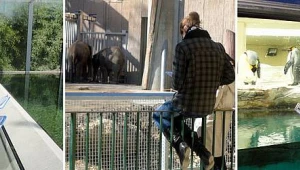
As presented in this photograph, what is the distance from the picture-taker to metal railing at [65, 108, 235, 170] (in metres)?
2.33

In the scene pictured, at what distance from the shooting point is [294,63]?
2799mm

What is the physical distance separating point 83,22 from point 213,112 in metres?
1.03

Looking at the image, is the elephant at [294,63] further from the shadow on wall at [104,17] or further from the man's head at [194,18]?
the shadow on wall at [104,17]

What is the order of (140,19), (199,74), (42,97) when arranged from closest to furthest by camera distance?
(140,19), (42,97), (199,74)

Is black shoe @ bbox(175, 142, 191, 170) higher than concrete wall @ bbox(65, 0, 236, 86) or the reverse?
the reverse

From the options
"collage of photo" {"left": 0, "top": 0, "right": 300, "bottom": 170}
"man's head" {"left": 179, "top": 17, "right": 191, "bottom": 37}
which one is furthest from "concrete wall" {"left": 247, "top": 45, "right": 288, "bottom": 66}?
"man's head" {"left": 179, "top": 17, "right": 191, "bottom": 37}

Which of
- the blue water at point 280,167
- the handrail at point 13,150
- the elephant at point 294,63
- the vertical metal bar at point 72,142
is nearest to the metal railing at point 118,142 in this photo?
the vertical metal bar at point 72,142

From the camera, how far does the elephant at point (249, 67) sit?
2602 millimetres

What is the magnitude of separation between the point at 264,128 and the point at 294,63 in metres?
0.47

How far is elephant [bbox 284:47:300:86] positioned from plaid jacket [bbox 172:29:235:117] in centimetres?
43

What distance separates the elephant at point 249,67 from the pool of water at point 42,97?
106cm

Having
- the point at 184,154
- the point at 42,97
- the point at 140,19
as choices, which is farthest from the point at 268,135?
the point at 42,97

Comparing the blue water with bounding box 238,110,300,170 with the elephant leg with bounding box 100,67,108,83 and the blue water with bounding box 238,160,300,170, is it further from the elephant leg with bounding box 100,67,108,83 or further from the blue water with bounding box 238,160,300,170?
the elephant leg with bounding box 100,67,108,83

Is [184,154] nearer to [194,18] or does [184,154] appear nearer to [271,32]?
[194,18]
